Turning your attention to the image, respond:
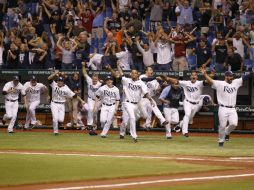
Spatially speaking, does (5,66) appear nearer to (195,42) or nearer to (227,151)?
(195,42)

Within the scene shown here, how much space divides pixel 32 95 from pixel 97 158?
10041 millimetres

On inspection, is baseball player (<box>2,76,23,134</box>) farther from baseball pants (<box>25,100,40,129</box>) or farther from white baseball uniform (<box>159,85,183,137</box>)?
white baseball uniform (<box>159,85,183,137</box>)

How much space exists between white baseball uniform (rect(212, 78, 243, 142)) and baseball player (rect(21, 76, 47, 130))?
8.15 metres

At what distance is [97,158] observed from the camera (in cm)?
1895

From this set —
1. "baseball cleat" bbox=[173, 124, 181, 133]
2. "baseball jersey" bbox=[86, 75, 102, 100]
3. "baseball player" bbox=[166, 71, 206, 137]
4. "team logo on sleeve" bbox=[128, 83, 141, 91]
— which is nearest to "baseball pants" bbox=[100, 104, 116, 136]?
"team logo on sleeve" bbox=[128, 83, 141, 91]

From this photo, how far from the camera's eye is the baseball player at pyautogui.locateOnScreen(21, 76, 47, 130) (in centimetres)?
2838

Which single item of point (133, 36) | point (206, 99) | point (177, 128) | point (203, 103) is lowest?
point (177, 128)

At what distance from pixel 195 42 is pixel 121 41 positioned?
266cm

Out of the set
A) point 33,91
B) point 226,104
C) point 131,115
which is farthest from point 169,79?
point 33,91

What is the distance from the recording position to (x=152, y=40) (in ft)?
93.2

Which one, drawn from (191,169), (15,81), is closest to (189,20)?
(15,81)

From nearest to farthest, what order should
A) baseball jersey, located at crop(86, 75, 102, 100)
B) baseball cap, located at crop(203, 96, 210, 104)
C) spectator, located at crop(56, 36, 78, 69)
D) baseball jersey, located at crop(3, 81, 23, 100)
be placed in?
baseball cap, located at crop(203, 96, 210, 104) < baseball jersey, located at crop(3, 81, 23, 100) < baseball jersey, located at crop(86, 75, 102, 100) < spectator, located at crop(56, 36, 78, 69)

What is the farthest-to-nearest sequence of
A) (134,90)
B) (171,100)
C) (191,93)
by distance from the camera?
(171,100), (191,93), (134,90)

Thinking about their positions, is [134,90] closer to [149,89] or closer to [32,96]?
[149,89]
